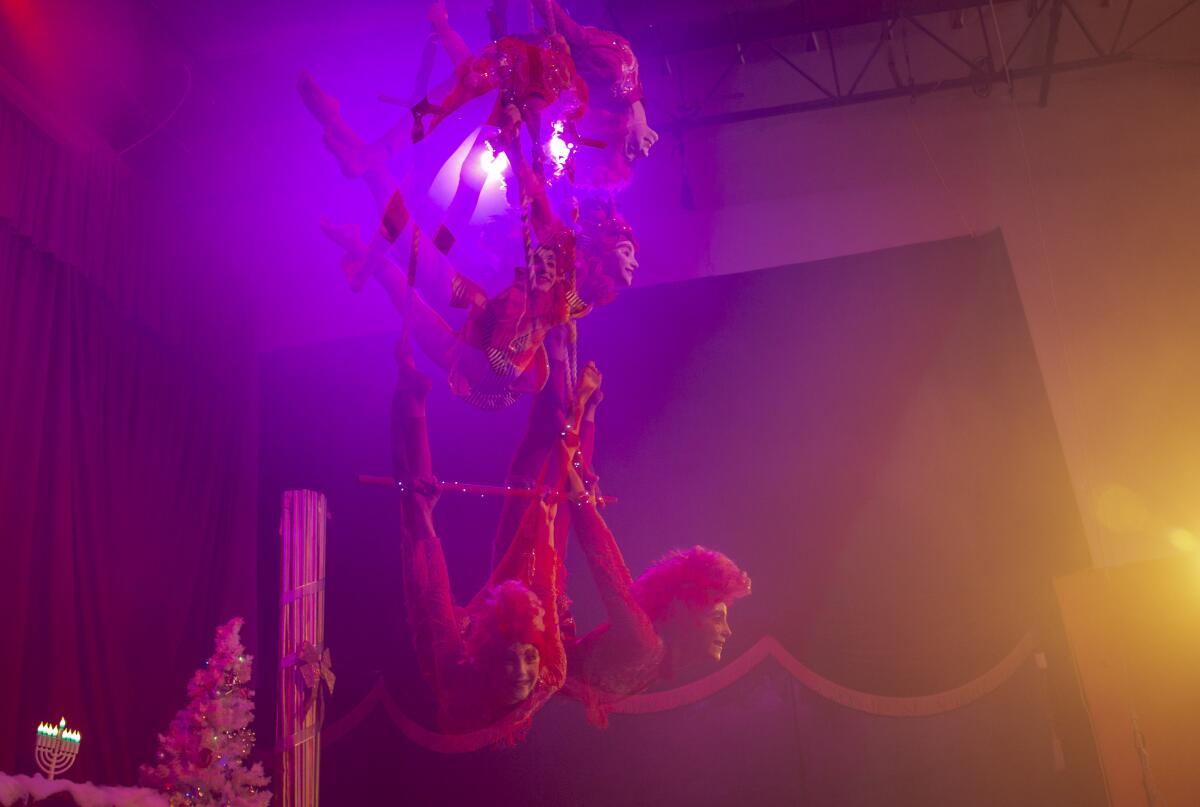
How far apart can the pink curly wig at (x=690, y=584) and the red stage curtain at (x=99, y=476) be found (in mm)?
2832

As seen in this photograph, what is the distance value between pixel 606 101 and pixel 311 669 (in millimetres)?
2530

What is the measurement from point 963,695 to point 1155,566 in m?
1.17

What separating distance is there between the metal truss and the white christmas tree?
13.5 ft

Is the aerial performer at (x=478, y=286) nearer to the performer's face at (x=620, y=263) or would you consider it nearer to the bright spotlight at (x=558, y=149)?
the performer's face at (x=620, y=263)

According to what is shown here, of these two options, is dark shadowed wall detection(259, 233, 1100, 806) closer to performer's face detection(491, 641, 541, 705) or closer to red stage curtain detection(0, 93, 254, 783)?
red stage curtain detection(0, 93, 254, 783)

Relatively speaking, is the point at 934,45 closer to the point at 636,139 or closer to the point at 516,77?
the point at 636,139

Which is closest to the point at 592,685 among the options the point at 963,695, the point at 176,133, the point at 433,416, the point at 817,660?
the point at 817,660

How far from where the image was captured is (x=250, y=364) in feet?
20.9

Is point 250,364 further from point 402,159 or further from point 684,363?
point 684,363

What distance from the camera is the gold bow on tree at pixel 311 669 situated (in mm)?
3793

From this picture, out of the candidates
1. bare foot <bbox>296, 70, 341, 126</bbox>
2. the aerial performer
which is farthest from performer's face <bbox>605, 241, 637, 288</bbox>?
bare foot <bbox>296, 70, 341, 126</bbox>

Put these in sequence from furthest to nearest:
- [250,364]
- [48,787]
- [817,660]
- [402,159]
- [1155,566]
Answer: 1. [250,364]
2. [402,159]
3. [817,660]
4. [1155,566]
5. [48,787]

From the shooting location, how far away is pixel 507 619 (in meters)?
3.14

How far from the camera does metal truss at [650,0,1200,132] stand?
552cm
